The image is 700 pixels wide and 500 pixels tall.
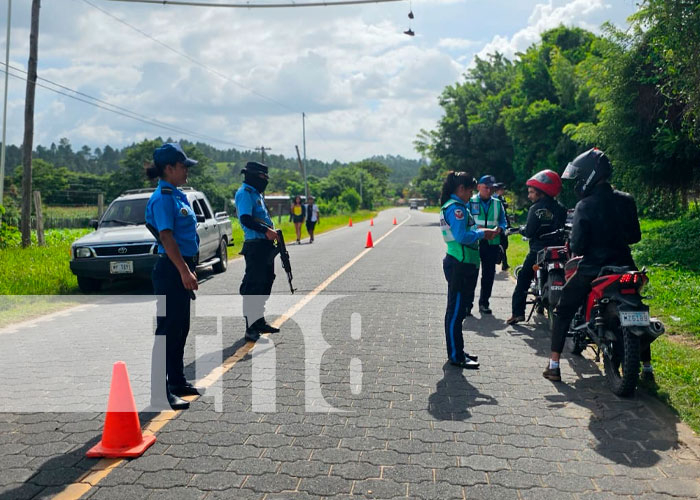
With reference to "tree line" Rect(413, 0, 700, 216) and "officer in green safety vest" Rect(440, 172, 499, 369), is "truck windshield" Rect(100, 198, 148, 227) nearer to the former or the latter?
"officer in green safety vest" Rect(440, 172, 499, 369)

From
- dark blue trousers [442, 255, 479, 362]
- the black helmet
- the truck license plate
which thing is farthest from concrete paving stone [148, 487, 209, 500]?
the truck license plate

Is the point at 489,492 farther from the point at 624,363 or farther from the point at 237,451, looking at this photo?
the point at 624,363

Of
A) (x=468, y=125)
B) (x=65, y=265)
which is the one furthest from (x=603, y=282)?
(x=468, y=125)

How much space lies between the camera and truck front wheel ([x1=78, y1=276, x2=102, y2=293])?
11.4 metres

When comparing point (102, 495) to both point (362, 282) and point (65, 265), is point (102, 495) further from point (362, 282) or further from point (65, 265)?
point (65, 265)

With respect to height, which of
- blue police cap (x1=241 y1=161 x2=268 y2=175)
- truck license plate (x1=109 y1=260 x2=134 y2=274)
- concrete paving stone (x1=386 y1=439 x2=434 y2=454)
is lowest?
concrete paving stone (x1=386 y1=439 x2=434 y2=454)

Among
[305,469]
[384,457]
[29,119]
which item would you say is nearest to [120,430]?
[305,469]

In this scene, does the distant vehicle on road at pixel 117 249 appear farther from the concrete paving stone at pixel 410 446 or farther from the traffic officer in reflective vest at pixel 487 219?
the concrete paving stone at pixel 410 446

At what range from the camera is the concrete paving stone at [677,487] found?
3496 mm

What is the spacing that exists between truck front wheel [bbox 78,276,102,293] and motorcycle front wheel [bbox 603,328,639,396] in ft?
30.6

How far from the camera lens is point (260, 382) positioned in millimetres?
5617

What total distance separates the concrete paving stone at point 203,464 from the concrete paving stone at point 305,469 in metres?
0.39

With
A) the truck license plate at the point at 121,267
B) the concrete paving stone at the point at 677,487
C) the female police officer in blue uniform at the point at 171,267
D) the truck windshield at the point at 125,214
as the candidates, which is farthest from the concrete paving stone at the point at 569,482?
the truck windshield at the point at 125,214

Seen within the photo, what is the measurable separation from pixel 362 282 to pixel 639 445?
338 inches
